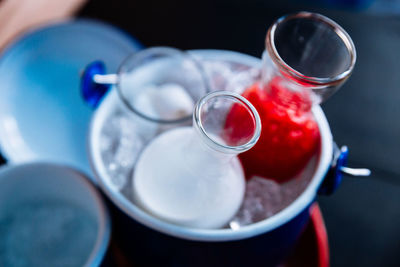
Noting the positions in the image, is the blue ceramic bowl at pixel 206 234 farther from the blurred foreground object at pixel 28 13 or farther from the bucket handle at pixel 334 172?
the blurred foreground object at pixel 28 13

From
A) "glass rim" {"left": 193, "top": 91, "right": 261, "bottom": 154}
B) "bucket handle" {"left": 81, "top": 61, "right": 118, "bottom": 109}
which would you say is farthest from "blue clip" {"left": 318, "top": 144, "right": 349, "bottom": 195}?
"bucket handle" {"left": 81, "top": 61, "right": 118, "bottom": 109}

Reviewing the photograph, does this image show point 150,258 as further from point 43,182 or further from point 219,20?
point 219,20

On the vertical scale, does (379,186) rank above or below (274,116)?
below

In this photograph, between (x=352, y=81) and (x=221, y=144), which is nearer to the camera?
(x=221, y=144)

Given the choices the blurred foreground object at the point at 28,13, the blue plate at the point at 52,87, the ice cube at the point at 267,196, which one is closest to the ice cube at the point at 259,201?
the ice cube at the point at 267,196

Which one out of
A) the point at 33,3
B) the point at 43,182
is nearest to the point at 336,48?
the point at 43,182

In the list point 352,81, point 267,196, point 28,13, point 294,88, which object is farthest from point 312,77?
point 28,13

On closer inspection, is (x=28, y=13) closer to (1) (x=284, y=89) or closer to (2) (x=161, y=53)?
(2) (x=161, y=53)
